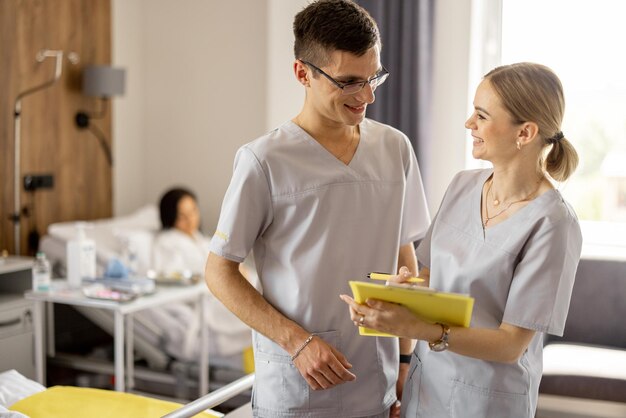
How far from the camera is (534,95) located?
1.49 meters

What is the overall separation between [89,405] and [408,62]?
2556mm

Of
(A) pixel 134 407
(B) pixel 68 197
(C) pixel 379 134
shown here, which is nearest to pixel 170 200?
(B) pixel 68 197

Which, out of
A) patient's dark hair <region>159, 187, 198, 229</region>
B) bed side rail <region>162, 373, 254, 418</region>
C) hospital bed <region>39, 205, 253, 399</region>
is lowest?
hospital bed <region>39, 205, 253, 399</region>

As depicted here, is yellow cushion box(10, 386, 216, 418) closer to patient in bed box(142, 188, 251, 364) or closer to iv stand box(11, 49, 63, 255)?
patient in bed box(142, 188, 251, 364)

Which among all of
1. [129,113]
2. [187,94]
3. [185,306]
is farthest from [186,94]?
[185,306]

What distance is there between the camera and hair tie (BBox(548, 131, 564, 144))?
1534 mm

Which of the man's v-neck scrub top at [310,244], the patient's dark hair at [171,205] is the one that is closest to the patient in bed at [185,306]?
the patient's dark hair at [171,205]

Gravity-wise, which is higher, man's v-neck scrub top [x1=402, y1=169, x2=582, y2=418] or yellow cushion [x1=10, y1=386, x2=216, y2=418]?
man's v-neck scrub top [x1=402, y1=169, x2=582, y2=418]

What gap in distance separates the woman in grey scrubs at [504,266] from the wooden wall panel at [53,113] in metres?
3.13

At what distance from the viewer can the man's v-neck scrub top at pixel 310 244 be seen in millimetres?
1583

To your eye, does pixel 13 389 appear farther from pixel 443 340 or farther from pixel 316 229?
pixel 443 340

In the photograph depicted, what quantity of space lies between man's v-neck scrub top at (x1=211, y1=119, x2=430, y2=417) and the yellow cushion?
0.72m

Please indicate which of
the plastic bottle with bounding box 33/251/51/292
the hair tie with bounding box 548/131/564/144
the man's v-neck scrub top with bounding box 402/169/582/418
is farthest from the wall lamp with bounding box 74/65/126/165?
the hair tie with bounding box 548/131/564/144

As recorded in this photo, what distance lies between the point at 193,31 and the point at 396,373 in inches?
146
